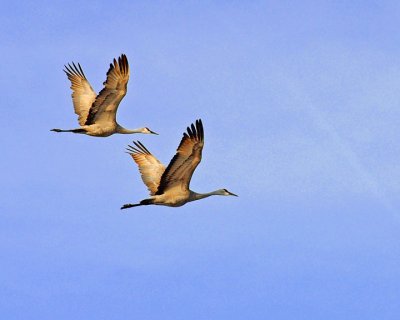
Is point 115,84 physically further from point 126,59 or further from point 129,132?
point 129,132

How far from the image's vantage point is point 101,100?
53438mm

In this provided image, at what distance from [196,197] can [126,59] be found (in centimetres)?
761

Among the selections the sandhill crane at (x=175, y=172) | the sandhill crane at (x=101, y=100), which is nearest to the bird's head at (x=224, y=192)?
the sandhill crane at (x=175, y=172)

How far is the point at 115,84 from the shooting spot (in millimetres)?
52406

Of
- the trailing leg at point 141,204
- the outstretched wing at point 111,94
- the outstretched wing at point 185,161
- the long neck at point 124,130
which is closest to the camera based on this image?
the outstretched wing at point 185,161

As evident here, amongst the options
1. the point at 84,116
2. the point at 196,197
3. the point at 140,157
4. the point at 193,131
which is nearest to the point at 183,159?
the point at 193,131

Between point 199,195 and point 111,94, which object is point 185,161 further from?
point 111,94

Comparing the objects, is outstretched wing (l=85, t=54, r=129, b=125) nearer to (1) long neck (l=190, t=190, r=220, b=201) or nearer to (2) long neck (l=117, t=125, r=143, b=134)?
(2) long neck (l=117, t=125, r=143, b=134)

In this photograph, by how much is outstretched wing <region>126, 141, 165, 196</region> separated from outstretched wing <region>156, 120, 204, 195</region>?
2.86 m

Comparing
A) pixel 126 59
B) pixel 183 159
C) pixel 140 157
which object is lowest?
pixel 183 159

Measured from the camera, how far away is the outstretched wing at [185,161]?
43312mm

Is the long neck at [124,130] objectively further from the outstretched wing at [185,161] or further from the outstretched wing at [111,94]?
the outstretched wing at [185,161]

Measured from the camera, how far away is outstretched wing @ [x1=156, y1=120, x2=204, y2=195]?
4331cm

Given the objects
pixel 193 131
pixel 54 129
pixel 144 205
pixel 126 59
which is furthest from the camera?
pixel 54 129
